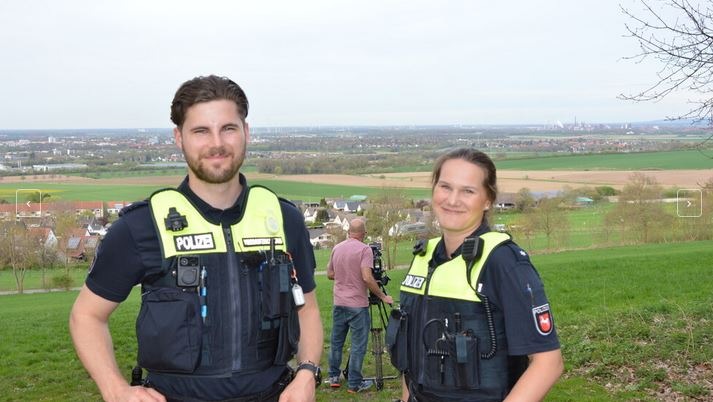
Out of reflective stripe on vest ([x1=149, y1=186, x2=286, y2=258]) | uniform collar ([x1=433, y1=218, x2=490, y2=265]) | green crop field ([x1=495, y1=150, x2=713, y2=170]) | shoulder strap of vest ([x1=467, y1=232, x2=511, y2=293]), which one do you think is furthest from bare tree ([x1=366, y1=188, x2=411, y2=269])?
green crop field ([x1=495, y1=150, x2=713, y2=170])

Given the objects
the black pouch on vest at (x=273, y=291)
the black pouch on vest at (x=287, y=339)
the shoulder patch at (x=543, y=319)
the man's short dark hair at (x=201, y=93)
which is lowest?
the black pouch on vest at (x=287, y=339)

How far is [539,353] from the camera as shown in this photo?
2.67 metres

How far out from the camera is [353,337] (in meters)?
8.72

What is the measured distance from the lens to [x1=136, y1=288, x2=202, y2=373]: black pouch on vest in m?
2.65

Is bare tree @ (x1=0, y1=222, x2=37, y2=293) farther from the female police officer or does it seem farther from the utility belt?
the female police officer

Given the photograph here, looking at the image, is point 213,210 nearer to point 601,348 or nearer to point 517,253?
point 517,253

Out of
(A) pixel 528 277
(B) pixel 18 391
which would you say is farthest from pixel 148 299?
(B) pixel 18 391

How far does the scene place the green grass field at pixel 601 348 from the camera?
7.50 meters

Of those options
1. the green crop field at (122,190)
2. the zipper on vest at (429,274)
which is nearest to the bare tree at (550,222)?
the green crop field at (122,190)

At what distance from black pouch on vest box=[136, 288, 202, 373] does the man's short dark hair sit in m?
0.73

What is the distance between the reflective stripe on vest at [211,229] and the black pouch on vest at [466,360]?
2.77 feet

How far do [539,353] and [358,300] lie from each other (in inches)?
239

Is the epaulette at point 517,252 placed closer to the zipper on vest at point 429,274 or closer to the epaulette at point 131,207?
the zipper on vest at point 429,274

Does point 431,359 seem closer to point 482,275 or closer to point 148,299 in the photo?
point 482,275
